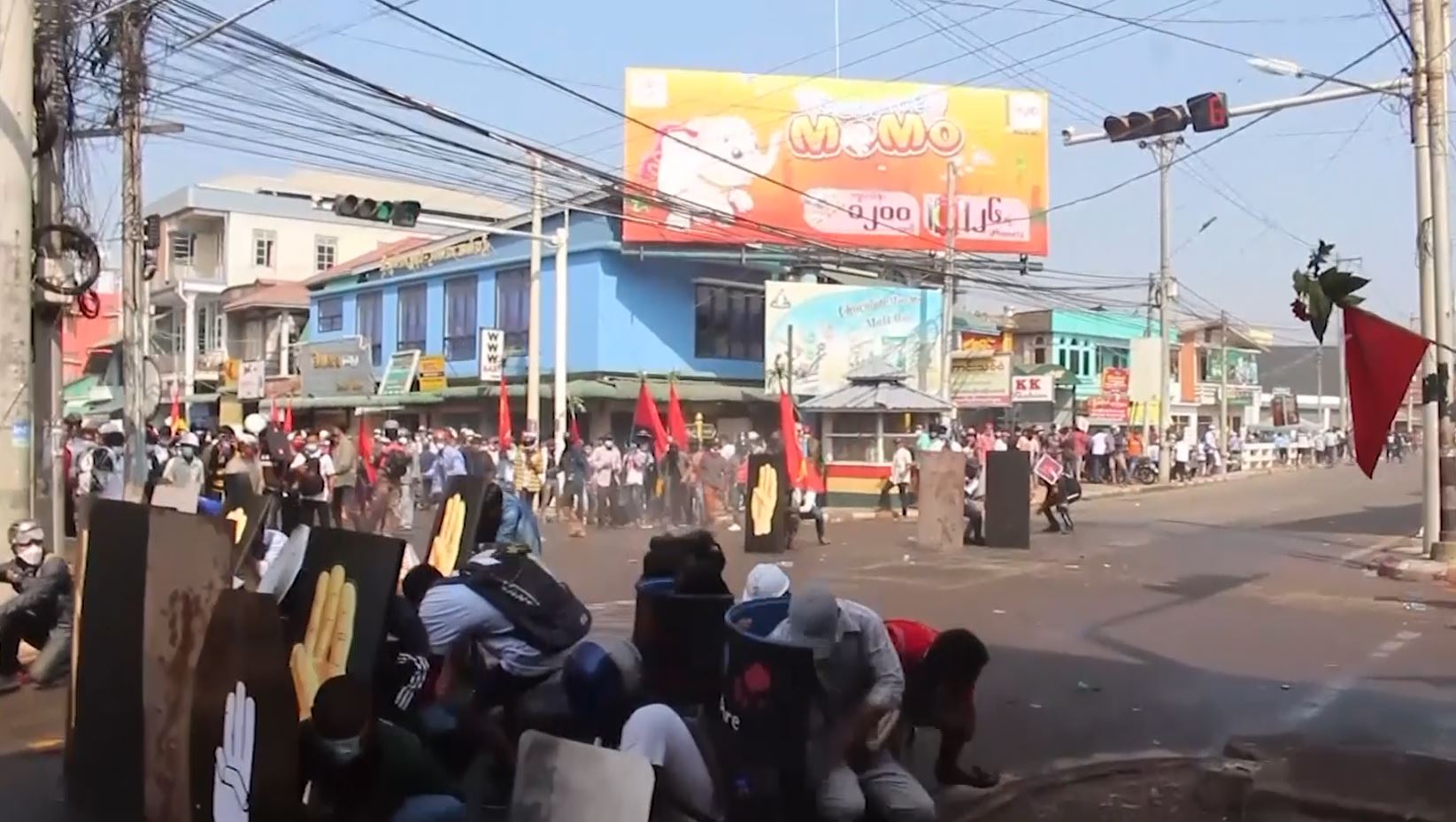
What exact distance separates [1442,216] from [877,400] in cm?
1193

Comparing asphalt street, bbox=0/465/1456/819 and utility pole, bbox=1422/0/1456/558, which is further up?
utility pole, bbox=1422/0/1456/558

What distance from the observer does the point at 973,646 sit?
656 centimetres

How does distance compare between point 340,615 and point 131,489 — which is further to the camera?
point 131,489

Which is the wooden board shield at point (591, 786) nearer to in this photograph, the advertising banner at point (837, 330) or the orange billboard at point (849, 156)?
the advertising banner at point (837, 330)

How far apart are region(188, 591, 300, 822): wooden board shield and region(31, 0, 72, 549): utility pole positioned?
8.28 metres

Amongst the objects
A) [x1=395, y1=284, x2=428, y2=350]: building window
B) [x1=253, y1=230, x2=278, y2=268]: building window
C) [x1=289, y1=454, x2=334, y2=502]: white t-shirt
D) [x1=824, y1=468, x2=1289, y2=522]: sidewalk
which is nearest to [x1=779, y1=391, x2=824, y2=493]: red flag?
[x1=824, y1=468, x2=1289, y2=522]: sidewalk

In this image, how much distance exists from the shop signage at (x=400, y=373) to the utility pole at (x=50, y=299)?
2412cm

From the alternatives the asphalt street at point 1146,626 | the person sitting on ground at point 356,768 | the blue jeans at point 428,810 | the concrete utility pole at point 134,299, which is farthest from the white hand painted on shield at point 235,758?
the concrete utility pole at point 134,299

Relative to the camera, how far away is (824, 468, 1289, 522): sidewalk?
26734 mm

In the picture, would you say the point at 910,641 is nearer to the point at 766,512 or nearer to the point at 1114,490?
the point at 766,512

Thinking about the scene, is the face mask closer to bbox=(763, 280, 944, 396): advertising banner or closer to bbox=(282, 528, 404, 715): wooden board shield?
bbox=(282, 528, 404, 715): wooden board shield

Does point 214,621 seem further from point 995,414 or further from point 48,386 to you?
point 995,414

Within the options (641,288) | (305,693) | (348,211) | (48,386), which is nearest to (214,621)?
(305,693)

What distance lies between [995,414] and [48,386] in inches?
1256
